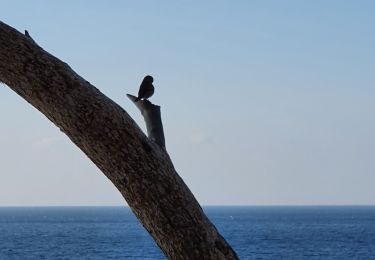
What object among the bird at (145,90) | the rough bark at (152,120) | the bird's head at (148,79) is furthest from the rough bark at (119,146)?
the bird's head at (148,79)

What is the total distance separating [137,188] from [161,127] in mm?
608

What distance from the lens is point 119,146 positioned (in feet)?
16.3

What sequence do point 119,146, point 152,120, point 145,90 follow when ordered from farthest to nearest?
1. point 145,90
2. point 152,120
3. point 119,146

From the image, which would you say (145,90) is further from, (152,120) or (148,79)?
(152,120)

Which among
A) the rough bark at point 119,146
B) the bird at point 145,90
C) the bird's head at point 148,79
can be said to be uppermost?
the bird's head at point 148,79

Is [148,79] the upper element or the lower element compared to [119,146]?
upper

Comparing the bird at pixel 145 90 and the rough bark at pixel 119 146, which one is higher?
the bird at pixel 145 90

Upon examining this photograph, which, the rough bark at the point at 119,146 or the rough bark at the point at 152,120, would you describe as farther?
the rough bark at the point at 152,120

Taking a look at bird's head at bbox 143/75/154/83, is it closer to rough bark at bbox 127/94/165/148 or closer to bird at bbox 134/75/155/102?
bird at bbox 134/75/155/102

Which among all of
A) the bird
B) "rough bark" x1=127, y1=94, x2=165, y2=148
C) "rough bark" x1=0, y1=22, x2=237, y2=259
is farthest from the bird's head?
"rough bark" x1=0, y1=22, x2=237, y2=259

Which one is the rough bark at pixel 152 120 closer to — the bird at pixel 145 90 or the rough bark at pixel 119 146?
the bird at pixel 145 90

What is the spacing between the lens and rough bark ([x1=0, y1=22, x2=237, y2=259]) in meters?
4.96

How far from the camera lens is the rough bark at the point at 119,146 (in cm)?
496

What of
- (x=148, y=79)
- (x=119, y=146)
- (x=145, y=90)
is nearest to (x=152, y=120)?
(x=145, y=90)
